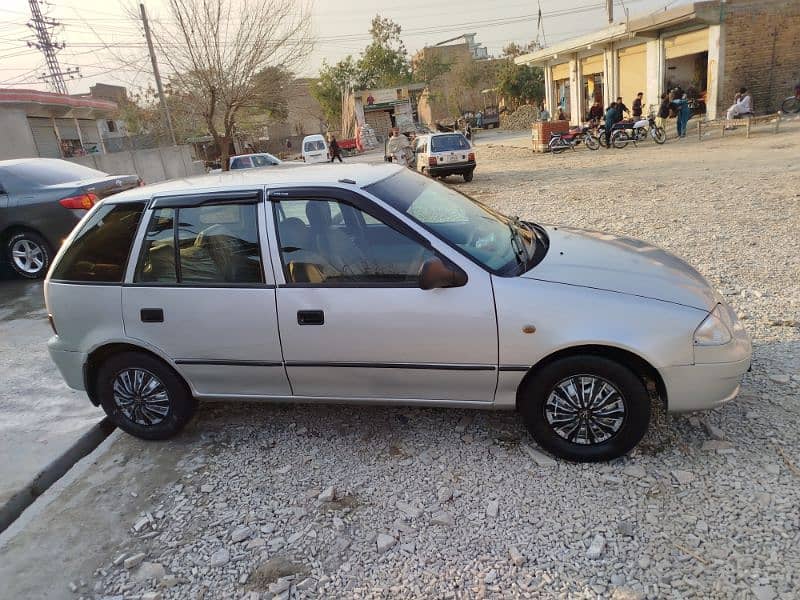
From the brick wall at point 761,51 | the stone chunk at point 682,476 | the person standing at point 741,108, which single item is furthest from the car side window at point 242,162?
the stone chunk at point 682,476

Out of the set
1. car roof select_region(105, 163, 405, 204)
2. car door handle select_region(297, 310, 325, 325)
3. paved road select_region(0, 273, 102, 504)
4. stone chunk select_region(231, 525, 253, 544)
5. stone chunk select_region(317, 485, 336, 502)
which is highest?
car roof select_region(105, 163, 405, 204)

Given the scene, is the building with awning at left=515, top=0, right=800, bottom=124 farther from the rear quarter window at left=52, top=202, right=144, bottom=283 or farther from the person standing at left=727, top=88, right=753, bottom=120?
the rear quarter window at left=52, top=202, right=144, bottom=283

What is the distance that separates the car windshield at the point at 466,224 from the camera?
10.7 ft

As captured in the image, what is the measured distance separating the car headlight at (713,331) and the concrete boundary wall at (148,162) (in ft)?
62.6

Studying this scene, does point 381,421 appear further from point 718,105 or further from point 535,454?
point 718,105

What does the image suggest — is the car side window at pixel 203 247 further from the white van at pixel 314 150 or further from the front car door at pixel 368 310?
the white van at pixel 314 150

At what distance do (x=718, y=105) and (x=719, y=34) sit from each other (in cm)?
251

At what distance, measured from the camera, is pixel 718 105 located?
843 inches

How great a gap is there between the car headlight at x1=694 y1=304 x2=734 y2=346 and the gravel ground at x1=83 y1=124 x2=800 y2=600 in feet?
2.23

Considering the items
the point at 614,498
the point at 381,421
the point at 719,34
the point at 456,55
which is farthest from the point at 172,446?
the point at 456,55

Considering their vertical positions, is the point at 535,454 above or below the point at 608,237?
below

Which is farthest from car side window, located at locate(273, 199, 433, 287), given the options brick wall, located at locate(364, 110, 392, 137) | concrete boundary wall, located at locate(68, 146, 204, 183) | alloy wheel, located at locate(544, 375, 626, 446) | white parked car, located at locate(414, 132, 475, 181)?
brick wall, located at locate(364, 110, 392, 137)

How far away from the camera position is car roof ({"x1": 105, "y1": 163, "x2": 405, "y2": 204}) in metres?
3.48

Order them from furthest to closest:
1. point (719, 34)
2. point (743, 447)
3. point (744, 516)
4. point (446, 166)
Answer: point (719, 34)
point (446, 166)
point (743, 447)
point (744, 516)
